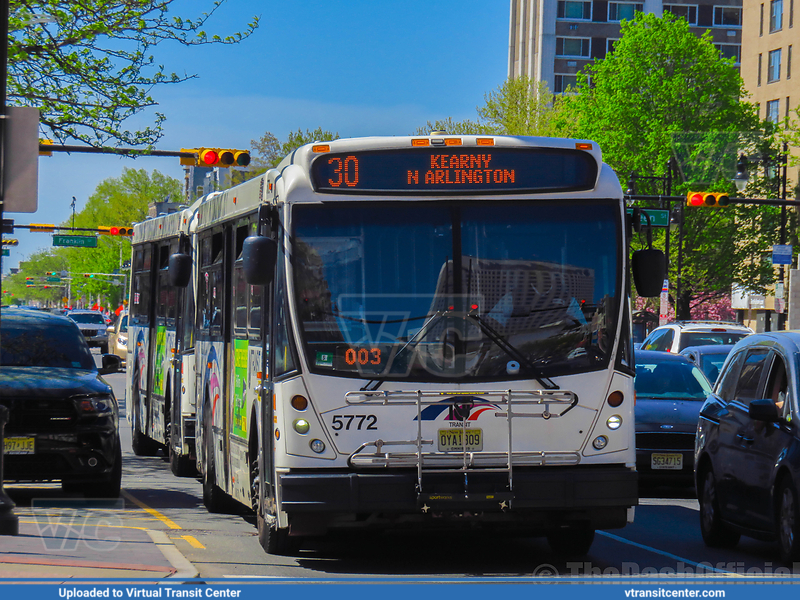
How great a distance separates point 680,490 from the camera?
51.1ft

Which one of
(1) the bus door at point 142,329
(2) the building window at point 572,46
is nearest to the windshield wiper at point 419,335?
(1) the bus door at point 142,329

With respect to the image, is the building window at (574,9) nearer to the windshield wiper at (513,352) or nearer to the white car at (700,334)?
the white car at (700,334)

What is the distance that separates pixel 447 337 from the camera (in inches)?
352

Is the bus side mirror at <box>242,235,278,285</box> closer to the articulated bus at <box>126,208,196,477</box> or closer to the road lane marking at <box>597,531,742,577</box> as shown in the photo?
the road lane marking at <box>597,531,742,577</box>

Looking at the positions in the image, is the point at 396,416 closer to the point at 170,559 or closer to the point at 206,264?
the point at 170,559

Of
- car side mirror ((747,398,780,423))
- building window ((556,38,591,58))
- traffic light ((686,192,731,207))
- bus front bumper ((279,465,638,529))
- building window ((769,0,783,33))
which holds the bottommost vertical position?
bus front bumper ((279,465,638,529))

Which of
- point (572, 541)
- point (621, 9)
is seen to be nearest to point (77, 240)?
point (621, 9)

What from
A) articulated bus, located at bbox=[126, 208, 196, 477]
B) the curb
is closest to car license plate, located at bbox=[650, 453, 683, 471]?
articulated bus, located at bbox=[126, 208, 196, 477]

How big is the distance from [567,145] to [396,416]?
2.36 metres

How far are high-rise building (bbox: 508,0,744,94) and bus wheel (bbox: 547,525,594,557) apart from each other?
91.2 m

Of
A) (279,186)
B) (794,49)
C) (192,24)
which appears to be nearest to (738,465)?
(279,186)

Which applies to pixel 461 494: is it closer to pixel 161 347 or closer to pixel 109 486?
pixel 109 486

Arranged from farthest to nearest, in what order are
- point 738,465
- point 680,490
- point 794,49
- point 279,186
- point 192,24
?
Result: 1. point 794,49
2. point 192,24
3. point 680,490
4. point 738,465
5. point 279,186

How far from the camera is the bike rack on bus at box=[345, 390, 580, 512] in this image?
8727 mm
